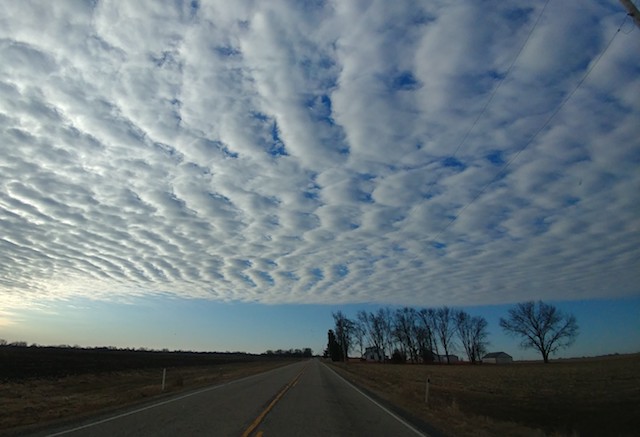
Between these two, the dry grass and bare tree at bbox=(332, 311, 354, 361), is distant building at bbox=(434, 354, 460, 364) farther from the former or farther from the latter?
the dry grass

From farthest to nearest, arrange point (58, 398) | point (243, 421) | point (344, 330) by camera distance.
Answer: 1. point (344, 330)
2. point (58, 398)
3. point (243, 421)

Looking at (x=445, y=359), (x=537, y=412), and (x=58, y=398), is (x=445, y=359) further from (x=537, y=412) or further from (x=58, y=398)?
(x=58, y=398)

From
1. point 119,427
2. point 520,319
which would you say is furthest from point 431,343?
point 119,427

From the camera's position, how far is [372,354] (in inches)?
5965

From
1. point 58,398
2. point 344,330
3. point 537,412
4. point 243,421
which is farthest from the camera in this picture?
point 344,330

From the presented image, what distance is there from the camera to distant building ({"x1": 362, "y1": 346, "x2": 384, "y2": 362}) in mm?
138625

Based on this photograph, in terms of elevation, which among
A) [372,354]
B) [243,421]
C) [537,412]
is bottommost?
[537,412]

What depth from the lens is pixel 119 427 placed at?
1029 centimetres

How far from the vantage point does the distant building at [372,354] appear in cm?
13862

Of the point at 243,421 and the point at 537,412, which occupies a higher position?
the point at 243,421

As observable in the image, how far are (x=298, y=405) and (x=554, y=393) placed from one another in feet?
73.2

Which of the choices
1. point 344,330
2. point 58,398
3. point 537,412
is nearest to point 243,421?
point 58,398

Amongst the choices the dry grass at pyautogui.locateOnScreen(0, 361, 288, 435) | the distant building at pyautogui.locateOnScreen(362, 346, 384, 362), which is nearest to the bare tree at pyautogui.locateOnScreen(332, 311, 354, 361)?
the distant building at pyautogui.locateOnScreen(362, 346, 384, 362)

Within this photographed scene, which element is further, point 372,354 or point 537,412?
point 372,354
